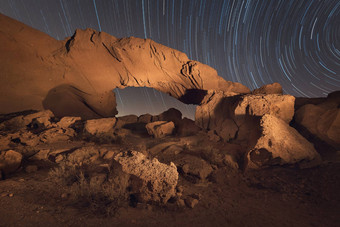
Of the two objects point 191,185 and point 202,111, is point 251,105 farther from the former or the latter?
point 191,185

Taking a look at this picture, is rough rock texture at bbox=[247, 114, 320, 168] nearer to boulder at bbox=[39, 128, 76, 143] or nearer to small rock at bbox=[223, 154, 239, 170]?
small rock at bbox=[223, 154, 239, 170]

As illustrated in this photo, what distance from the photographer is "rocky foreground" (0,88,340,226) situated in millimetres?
2930

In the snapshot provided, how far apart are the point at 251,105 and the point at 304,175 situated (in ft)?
9.54

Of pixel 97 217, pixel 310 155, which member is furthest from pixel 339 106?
pixel 97 217

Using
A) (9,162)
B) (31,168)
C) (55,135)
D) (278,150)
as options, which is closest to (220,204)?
(278,150)

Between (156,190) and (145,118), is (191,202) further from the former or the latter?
(145,118)

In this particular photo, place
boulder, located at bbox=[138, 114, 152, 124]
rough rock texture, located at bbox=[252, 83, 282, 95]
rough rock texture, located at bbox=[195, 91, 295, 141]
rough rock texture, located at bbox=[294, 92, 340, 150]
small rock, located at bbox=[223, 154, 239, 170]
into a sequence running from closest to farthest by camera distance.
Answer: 1. small rock, located at bbox=[223, 154, 239, 170]
2. rough rock texture, located at bbox=[294, 92, 340, 150]
3. rough rock texture, located at bbox=[195, 91, 295, 141]
4. rough rock texture, located at bbox=[252, 83, 282, 95]
5. boulder, located at bbox=[138, 114, 152, 124]

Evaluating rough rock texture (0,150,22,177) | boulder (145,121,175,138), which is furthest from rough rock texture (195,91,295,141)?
rough rock texture (0,150,22,177)

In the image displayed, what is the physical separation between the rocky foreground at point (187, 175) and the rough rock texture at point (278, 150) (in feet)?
0.09

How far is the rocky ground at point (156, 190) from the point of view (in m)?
2.78

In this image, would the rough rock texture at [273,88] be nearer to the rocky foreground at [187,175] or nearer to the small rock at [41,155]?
the rocky foreground at [187,175]

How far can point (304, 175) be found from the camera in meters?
4.54

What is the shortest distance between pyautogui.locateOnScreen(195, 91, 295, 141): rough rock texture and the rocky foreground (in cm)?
4

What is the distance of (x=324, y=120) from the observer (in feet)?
19.9
